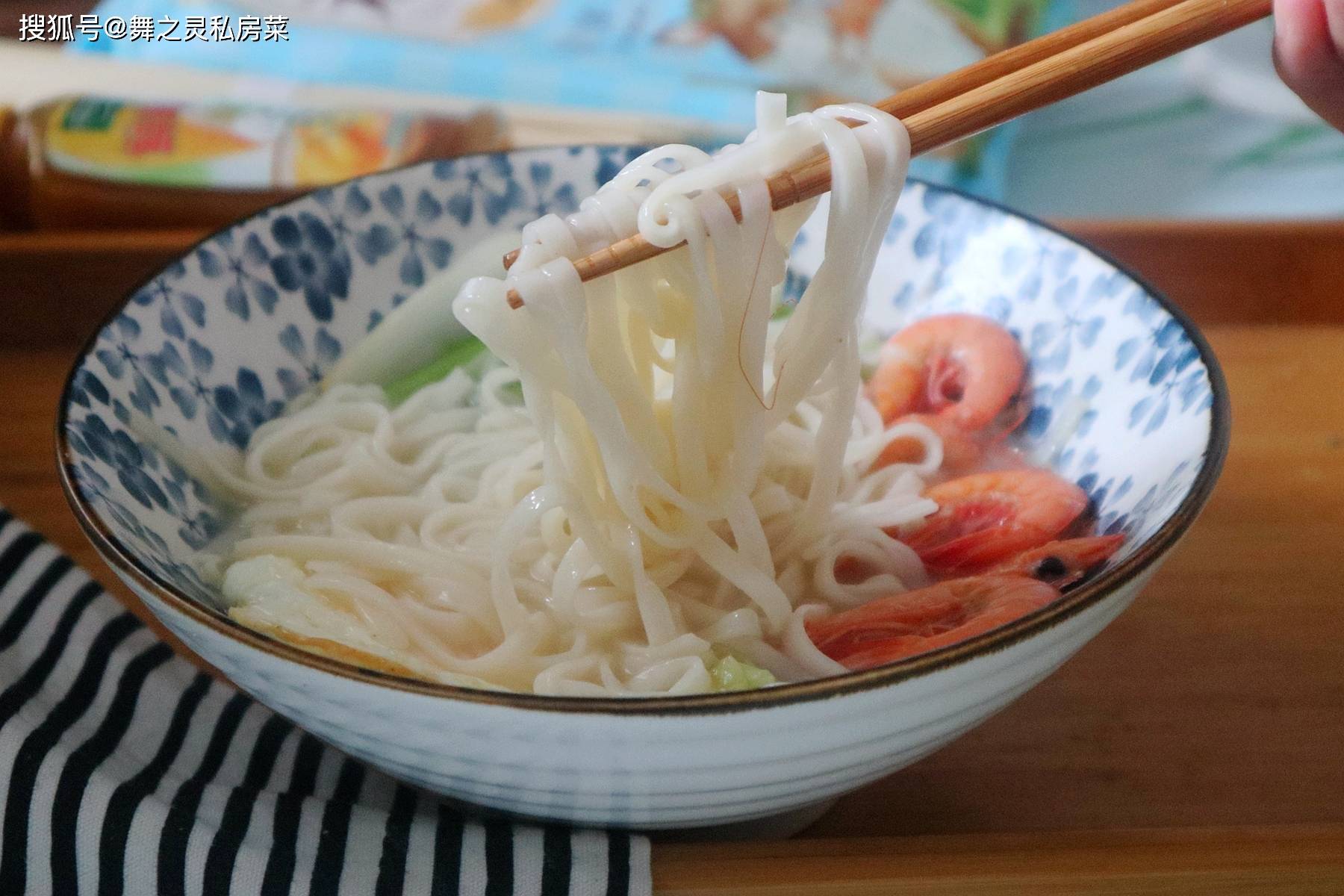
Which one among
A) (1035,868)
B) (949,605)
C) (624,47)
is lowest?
(1035,868)

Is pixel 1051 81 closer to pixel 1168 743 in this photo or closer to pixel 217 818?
pixel 1168 743

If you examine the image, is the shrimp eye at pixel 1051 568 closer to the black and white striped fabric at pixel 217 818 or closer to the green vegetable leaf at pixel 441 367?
the black and white striped fabric at pixel 217 818

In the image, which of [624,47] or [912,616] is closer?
[912,616]

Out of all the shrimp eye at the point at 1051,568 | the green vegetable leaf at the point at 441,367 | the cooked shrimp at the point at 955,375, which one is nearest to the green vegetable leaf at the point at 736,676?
the shrimp eye at the point at 1051,568

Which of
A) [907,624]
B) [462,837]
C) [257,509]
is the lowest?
[462,837]

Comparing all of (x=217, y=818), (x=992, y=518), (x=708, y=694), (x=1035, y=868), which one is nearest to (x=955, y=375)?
(x=992, y=518)

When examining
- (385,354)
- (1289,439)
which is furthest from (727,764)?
(1289,439)

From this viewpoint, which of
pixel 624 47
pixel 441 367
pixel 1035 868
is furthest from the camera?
pixel 624 47

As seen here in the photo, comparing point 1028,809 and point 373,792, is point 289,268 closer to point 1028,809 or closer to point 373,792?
point 373,792
